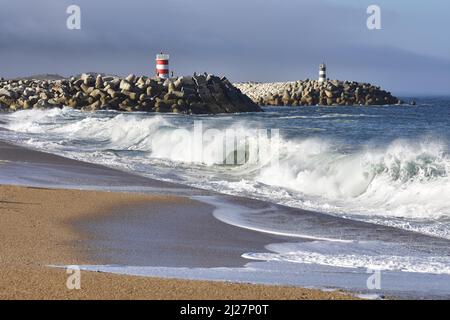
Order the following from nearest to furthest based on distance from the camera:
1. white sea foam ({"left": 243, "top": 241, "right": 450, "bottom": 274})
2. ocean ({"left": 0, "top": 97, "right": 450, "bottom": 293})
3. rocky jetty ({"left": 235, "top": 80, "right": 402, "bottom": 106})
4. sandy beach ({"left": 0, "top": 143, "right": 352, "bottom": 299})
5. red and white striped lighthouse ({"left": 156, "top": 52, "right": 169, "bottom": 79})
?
sandy beach ({"left": 0, "top": 143, "right": 352, "bottom": 299})
white sea foam ({"left": 243, "top": 241, "right": 450, "bottom": 274})
ocean ({"left": 0, "top": 97, "right": 450, "bottom": 293})
red and white striped lighthouse ({"left": 156, "top": 52, "right": 169, "bottom": 79})
rocky jetty ({"left": 235, "top": 80, "right": 402, "bottom": 106})

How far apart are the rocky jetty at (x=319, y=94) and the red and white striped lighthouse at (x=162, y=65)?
17663 millimetres

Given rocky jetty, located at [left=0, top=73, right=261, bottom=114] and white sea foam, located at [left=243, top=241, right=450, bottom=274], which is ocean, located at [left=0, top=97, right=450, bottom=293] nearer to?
white sea foam, located at [left=243, top=241, right=450, bottom=274]

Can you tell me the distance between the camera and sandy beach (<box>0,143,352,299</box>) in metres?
5.26

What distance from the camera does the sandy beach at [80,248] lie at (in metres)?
5.26

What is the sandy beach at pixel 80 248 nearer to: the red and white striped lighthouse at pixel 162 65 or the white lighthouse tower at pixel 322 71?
the red and white striped lighthouse at pixel 162 65

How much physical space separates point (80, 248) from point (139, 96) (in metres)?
34.7

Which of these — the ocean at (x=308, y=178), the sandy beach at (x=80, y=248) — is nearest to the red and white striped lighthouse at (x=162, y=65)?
the ocean at (x=308, y=178)

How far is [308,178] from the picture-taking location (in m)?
14.5

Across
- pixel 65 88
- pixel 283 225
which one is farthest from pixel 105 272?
pixel 65 88

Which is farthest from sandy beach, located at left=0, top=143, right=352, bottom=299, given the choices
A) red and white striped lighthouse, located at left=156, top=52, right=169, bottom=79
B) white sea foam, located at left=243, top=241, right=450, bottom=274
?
red and white striped lighthouse, located at left=156, top=52, right=169, bottom=79

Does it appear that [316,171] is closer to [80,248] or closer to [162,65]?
[80,248]

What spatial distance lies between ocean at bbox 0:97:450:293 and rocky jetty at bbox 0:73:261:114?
14433 millimetres

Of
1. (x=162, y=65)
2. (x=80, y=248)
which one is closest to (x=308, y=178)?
(x=80, y=248)

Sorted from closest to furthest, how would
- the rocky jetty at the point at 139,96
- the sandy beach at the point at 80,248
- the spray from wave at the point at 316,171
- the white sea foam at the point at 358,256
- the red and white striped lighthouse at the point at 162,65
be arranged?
the sandy beach at the point at 80,248
the white sea foam at the point at 358,256
the spray from wave at the point at 316,171
the rocky jetty at the point at 139,96
the red and white striped lighthouse at the point at 162,65
